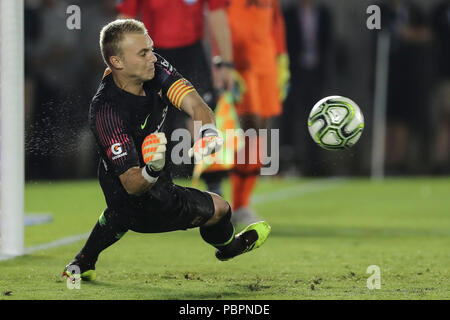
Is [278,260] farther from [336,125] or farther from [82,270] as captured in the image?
[82,270]

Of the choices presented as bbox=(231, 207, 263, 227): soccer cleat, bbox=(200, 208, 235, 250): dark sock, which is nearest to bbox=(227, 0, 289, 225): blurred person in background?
bbox=(231, 207, 263, 227): soccer cleat

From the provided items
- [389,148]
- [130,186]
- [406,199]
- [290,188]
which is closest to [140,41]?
[130,186]

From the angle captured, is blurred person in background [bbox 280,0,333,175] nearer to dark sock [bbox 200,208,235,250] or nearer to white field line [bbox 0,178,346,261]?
white field line [bbox 0,178,346,261]

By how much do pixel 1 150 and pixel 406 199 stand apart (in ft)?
19.9

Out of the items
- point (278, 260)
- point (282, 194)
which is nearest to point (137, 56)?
point (278, 260)

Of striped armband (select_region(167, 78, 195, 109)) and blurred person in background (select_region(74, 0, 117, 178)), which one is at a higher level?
blurred person in background (select_region(74, 0, 117, 178))

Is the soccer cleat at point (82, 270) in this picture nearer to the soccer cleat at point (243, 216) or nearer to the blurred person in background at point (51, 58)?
the soccer cleat at point (243, 216)

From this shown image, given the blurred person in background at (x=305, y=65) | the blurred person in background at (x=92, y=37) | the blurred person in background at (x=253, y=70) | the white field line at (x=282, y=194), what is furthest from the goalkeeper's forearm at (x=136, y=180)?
the blurred person in background at (x=305, y=65)

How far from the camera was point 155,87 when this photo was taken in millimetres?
5129

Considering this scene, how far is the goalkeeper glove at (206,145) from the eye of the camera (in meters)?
4.66

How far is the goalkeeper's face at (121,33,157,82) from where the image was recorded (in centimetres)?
493

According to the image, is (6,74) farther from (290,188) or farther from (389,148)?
(389,148)

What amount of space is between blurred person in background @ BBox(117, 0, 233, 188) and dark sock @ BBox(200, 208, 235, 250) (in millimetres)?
1669

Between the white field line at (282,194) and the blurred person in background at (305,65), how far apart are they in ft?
1.66
